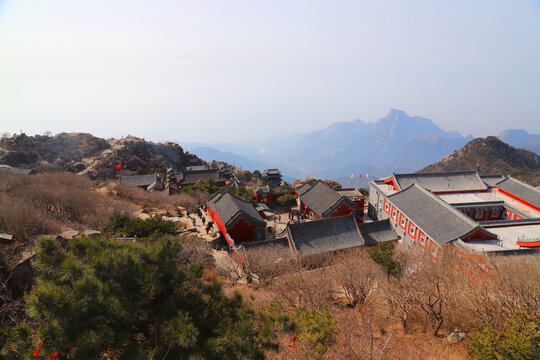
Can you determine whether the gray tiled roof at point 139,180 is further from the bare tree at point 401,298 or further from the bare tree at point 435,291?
the bare tree at point 435,291

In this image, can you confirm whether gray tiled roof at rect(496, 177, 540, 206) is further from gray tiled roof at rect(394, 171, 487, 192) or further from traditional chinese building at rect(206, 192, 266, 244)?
traditional chinese building at rect(206, 192, 266, 244)

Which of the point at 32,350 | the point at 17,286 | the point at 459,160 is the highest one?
the point at 32,350

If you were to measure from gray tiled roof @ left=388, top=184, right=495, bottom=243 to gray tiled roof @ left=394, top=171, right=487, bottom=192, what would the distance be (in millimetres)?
5770

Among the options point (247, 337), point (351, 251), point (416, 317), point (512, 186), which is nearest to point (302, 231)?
point (351, 251)

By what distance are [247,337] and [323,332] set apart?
2.63 meters

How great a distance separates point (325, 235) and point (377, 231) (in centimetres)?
563

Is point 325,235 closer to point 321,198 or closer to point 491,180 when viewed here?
point 321,198

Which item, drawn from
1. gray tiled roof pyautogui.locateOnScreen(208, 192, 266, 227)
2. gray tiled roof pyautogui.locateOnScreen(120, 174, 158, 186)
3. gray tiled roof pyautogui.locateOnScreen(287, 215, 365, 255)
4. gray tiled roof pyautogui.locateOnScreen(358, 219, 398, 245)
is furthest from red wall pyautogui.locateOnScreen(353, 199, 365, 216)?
gray tiled roof pyautogui.locateOnScreen(120, 174, 158, 186)

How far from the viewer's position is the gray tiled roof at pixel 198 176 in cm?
5638

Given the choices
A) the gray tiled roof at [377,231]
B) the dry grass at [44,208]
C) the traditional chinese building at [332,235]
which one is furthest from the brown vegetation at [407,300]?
the dry grass at [44,208]

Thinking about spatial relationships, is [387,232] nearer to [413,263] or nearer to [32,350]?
[413,263]

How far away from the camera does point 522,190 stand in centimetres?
3359

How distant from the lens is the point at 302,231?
22969 millimetres

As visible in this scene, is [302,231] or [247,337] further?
[302,231]
